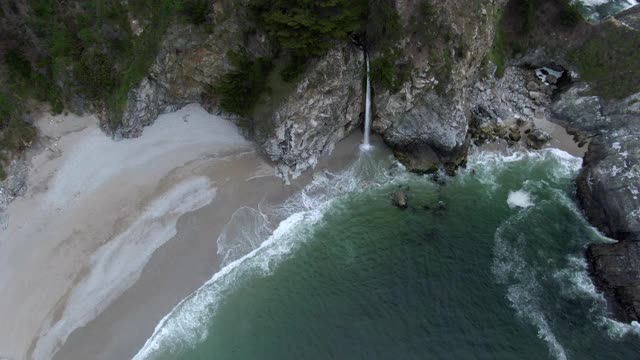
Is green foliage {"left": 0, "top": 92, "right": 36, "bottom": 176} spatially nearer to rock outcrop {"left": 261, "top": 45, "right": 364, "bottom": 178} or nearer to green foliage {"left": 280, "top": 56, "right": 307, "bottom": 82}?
rock outcrop {"left": 261, "top": 45, "right": 364, "bottom": 178}

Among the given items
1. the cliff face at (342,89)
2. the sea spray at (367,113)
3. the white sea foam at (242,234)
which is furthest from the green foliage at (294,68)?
the white sea foam at (242,234)

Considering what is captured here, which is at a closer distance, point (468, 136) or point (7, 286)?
point (7, 286)

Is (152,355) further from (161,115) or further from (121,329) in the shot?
(161,115)

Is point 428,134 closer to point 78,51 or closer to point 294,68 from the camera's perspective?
point 294,68

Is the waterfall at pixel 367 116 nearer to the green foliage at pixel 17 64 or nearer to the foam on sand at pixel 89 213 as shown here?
the foam on sand at pixel 89 213

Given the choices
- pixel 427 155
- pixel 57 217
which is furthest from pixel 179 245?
pixel 427 155
